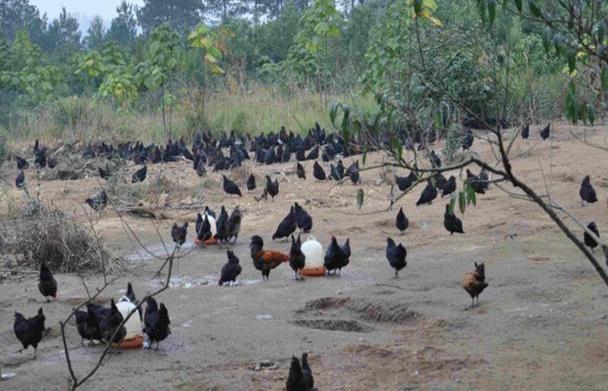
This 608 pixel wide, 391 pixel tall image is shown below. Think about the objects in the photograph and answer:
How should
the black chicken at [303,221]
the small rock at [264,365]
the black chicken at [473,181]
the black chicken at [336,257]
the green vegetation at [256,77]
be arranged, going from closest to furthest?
the black chicken at [473,181]
the small rock at [264,365]
the black chicken at [336,257]
the black chicken at [303,221]
the green vegetation at [256,77]

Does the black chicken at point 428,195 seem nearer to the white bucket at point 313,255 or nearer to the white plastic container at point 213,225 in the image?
the white plastic container at point 213,225

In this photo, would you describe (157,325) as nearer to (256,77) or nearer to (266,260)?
(266,260)

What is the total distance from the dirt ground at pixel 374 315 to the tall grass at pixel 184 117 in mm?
11849

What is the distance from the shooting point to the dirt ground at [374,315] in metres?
6.46

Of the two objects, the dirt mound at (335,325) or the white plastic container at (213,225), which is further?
the white plastic container at (213,225)

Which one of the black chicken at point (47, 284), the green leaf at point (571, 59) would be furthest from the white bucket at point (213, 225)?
the green leaf at point (571, 59)

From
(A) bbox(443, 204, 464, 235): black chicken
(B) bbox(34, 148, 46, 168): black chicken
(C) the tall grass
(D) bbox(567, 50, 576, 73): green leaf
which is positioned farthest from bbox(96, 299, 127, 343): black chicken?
(C) the tall grass

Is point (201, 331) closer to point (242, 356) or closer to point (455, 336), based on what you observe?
point (242, 356)

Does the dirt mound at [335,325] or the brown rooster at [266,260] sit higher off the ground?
the brown rooster at [266,260]

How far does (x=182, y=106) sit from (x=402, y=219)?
15.1 metres

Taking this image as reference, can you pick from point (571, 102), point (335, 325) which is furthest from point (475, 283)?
point (571, 102)

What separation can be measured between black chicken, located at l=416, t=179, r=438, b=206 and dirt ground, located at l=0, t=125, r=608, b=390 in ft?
1.34

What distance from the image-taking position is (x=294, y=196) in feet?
49.3

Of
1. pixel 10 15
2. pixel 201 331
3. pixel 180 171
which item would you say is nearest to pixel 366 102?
pixel 180 171
